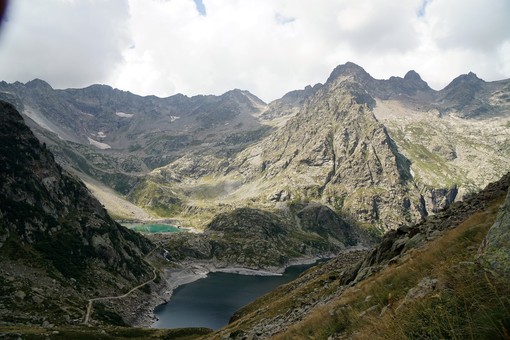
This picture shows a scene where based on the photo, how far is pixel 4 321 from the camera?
76000 millimetres

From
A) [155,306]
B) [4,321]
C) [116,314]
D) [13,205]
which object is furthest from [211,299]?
[4,321]

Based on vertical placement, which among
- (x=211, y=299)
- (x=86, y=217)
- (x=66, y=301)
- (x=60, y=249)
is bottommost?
(x=211, y=299)

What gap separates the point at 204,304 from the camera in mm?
158625

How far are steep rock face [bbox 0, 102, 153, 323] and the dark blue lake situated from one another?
19.7 meters

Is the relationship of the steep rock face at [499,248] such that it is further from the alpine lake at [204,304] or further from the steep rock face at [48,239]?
the alpine lake at [204,304]

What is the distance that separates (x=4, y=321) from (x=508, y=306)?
95.2m

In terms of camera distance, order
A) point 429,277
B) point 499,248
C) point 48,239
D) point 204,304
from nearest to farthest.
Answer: point 499,248, point 429,277, point 48,239, point 204,304

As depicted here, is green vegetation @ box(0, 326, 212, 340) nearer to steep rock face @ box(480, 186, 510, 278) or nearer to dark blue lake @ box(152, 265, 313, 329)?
dark blue lake @ box(152, 265, 313, 329)

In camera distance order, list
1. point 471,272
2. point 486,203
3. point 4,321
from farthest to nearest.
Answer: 1. point 4,321
2. point 486,203
3. point 471,272

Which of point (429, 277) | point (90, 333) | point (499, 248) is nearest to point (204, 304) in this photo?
point (90, 333)

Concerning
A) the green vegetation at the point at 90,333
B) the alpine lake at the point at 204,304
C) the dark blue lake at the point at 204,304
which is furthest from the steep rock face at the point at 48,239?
the dark blue lake at the point at 204,304

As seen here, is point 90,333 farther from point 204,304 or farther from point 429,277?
point 204,304

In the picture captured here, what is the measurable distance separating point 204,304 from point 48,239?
68884mm

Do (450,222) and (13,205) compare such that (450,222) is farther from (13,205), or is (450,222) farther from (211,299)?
(211,299)
